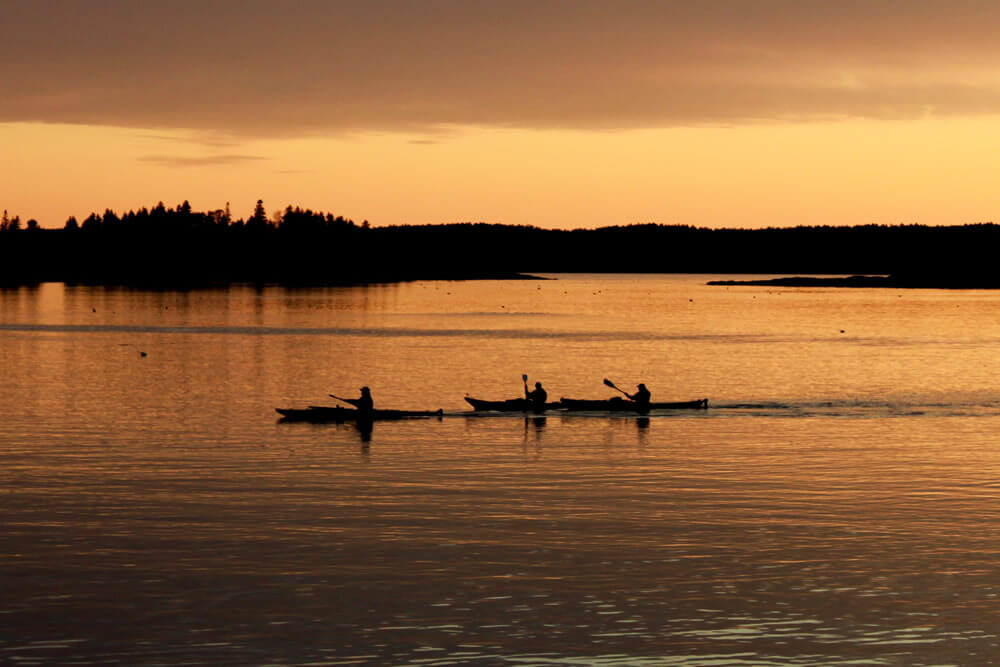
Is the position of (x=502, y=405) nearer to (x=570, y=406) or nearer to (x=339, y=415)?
(x=570, y=406)

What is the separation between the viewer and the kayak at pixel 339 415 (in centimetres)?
6281

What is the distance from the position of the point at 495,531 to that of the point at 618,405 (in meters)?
34.6

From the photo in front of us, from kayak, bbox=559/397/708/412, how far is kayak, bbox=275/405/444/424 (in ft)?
27.3

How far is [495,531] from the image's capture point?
3462cm

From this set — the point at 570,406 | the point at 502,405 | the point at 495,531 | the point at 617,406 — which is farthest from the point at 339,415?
the point at 495,531

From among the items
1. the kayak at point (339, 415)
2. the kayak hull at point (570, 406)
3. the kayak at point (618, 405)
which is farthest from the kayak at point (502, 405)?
the kayak at point (339, 415)

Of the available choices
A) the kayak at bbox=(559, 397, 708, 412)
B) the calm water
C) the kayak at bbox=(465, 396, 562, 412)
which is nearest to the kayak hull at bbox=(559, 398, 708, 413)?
the kayak at bbox=(559, 397, 708, 412)

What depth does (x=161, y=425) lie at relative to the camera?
62250 mm

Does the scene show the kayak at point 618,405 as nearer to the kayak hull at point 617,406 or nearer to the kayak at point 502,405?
the kayak hull at point 617,406

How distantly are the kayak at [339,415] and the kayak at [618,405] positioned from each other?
8.33 m

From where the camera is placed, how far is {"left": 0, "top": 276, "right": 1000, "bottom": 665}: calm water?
2466cm

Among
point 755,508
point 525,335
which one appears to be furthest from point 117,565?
point 525,335

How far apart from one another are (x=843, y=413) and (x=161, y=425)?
36.2 metres

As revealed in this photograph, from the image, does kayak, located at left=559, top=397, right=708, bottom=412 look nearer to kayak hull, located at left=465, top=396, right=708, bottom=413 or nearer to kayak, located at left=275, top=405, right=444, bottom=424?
kayak hull, located at left=465, top=396, right=708, bottom=413
